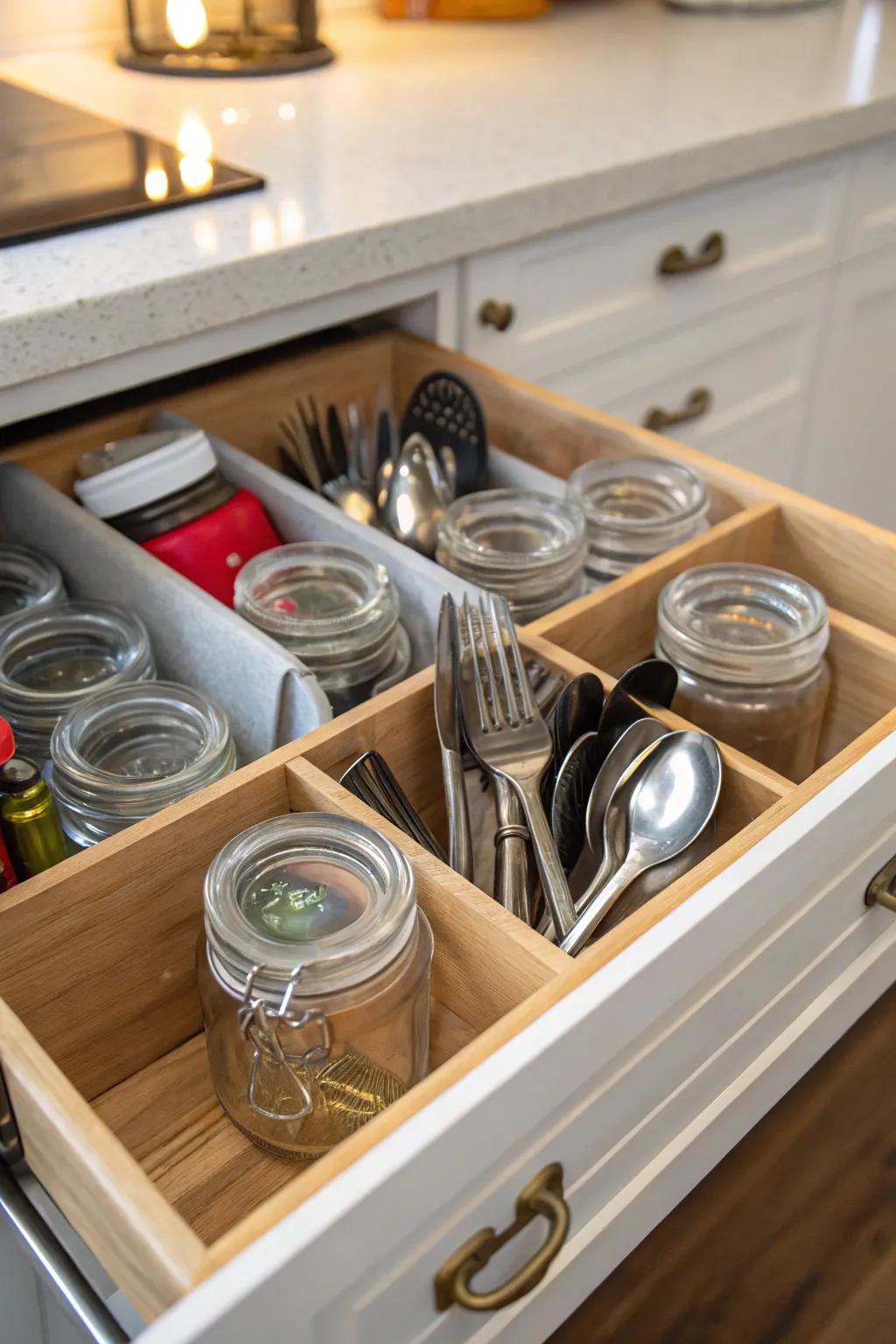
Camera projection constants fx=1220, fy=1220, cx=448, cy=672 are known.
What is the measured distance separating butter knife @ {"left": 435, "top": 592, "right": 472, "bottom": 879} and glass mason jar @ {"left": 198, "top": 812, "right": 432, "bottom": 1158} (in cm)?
10

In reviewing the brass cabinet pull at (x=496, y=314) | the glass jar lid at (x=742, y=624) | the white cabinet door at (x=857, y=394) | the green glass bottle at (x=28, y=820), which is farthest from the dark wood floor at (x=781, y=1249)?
the white cabinet door at (x=857, y=394)

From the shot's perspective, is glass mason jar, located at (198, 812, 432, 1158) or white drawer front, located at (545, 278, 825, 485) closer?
glass mason jar, located at (198, 812, 432, 1158)

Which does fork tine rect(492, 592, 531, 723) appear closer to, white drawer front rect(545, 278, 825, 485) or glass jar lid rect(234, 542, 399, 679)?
glass jar lid rect(234, 542, 399, 679)

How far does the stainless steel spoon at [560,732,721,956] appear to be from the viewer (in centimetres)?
66

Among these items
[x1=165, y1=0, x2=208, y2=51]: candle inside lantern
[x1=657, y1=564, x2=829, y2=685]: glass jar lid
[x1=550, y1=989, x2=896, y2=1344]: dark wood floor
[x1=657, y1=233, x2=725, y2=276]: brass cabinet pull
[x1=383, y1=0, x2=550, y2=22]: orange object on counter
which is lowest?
[x1=550, y1=989, x2=896, y2=1344]: dark wood floor

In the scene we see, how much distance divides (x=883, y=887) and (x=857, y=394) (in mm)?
1056

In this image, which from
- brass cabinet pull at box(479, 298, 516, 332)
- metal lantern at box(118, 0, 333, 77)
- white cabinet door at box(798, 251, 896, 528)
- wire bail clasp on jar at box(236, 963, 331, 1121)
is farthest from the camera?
white cabinet door at box(798, 251, 896, 528)

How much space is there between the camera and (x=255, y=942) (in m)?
0.53

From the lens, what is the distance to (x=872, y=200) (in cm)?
144

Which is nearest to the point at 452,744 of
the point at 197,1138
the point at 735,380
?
the point at 197,1138

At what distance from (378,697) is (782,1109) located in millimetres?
418

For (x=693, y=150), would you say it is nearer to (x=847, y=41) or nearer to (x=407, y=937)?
(x=847, y=41)

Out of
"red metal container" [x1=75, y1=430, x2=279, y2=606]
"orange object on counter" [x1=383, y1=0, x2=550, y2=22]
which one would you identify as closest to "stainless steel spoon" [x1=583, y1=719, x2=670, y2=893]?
"red metal container" [x1=75, y1=430, x2=279, y2=606]

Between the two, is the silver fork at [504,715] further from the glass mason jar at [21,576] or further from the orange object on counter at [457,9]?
the orange object on counter at [457,9]
